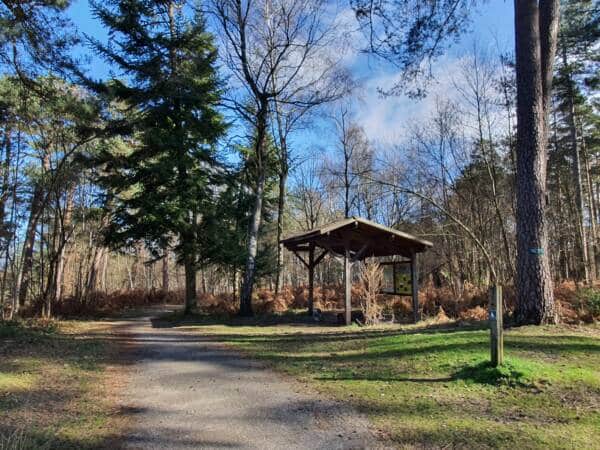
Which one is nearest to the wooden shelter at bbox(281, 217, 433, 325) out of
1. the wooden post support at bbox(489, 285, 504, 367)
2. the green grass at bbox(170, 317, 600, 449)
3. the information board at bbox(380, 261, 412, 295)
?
the information board at bbox(380, 261, 412, 295)

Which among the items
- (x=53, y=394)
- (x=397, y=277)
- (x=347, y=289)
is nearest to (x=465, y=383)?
(x=53, y=394)

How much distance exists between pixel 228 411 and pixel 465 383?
2893 mm

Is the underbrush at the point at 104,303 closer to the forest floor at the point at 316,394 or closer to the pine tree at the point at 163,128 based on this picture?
the pine tree at the point at 163,128

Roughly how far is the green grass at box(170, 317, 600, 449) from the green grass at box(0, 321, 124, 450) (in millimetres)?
2701

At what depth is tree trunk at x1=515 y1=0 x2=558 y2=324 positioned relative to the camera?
25.4ft

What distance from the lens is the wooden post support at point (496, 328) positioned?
5.20 meters

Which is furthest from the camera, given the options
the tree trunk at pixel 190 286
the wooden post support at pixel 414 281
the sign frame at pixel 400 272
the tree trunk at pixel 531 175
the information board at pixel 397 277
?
the tree trunk at pixel 190 286

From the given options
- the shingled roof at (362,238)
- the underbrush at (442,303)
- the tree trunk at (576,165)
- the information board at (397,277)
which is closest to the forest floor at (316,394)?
the underbrush at (442,303)

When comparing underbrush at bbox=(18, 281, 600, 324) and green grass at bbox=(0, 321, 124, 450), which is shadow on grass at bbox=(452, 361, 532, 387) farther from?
underbrush at bbox=(18, 281, 600, 324)

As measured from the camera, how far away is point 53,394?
5414mm

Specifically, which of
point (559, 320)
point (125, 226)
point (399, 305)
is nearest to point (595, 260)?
point (399, 305)

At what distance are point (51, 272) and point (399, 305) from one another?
Result: 12.3m

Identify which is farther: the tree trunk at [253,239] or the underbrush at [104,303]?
the underbrush at [104,303]

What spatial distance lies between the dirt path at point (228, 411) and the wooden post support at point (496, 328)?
2.08 meters
